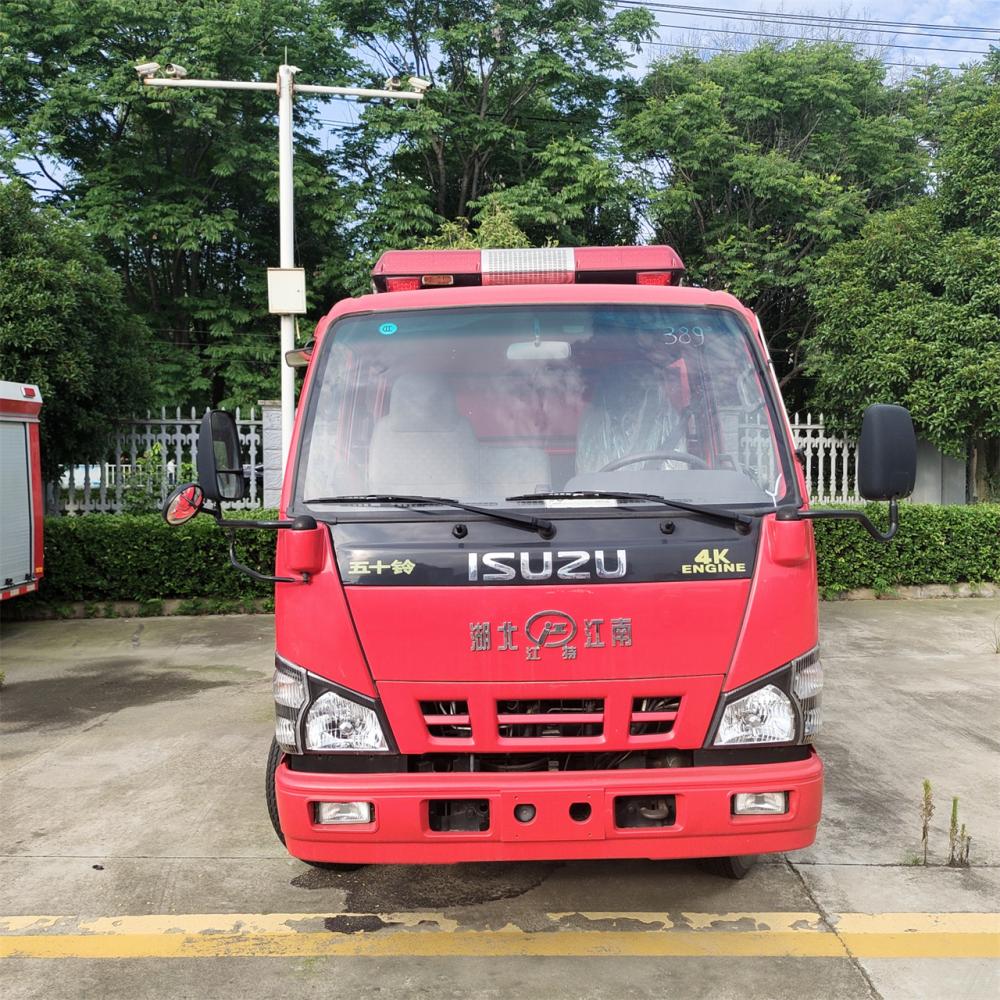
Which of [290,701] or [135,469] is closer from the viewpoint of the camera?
[290,701]

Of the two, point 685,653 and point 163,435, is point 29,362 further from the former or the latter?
point 685,653

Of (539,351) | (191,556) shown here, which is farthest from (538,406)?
(191,556)

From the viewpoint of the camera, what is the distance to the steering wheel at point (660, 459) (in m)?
3.45

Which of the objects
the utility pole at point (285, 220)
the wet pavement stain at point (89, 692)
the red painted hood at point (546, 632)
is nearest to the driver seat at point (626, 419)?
the red painted hood at point (546, 632)

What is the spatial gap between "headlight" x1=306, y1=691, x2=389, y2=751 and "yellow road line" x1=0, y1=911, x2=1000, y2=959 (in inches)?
31.3

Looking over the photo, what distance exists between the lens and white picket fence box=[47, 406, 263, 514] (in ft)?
37.8

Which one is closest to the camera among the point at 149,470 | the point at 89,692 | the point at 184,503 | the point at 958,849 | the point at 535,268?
the point at 184,503

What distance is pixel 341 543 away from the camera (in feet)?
10.5

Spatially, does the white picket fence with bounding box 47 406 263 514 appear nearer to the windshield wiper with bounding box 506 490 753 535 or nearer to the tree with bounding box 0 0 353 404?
the tree with bounding box 0 0 353 404

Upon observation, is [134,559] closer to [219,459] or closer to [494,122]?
[219,459]

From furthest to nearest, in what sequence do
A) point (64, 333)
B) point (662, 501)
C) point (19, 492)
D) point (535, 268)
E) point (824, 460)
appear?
point (824, 460) < point (64, 333) < point (19, 492) < point (535, 268) < point (662, 501)

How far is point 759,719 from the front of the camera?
3.13 m

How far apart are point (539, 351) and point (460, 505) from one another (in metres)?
0.74

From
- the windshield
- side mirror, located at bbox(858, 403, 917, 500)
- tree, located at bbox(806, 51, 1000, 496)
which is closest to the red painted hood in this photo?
the windshield
